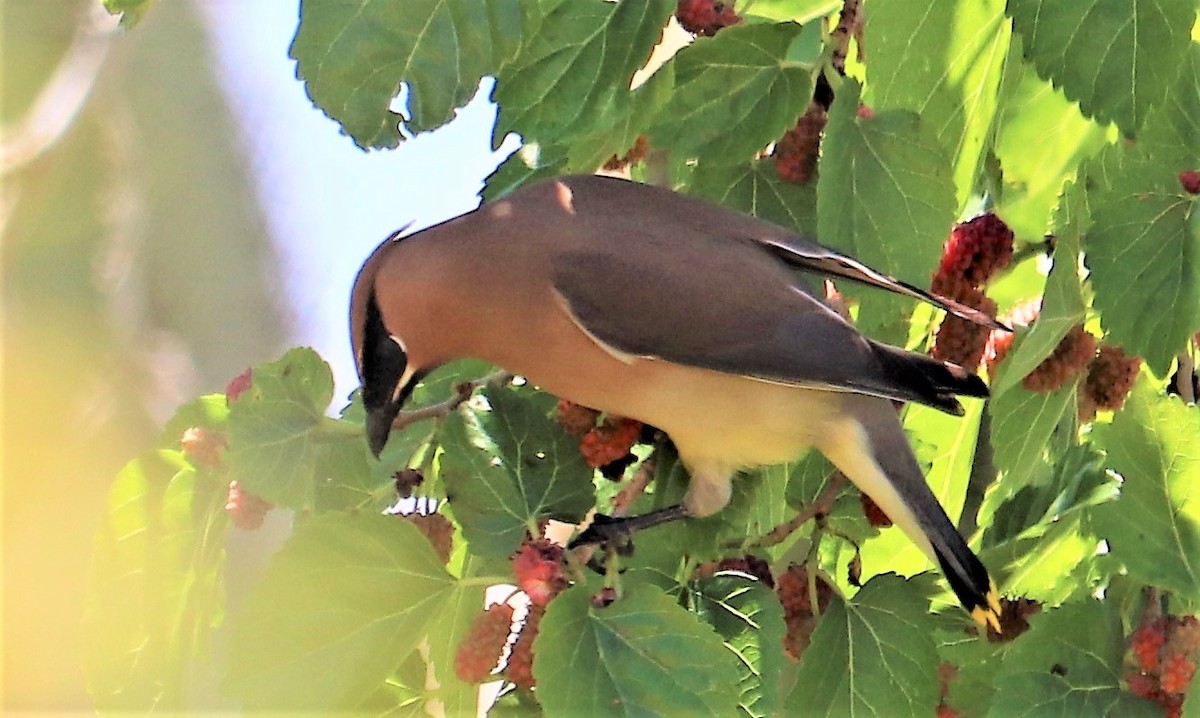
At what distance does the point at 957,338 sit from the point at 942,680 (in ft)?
0.92

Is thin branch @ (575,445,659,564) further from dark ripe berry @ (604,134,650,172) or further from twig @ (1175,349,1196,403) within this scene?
twig @ (1175,349,1196,403)

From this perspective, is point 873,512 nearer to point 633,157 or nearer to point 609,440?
point 609,440

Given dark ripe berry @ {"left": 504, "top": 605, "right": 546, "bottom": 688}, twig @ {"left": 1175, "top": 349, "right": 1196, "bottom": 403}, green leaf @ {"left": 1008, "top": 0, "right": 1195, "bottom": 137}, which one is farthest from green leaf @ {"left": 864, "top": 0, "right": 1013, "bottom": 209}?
dark ripe berry @ {"left": 504, "top": 605, "right": 546, "bottom": 688}

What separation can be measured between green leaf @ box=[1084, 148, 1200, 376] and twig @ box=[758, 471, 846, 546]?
0.90 ft

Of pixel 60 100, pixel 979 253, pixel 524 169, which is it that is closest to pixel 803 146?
pixel 979 253

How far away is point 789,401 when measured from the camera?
1.17 metres

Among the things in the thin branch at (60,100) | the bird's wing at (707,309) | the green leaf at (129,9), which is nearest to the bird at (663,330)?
the bird's wing at (707,309)

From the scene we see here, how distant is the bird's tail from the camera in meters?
0.96

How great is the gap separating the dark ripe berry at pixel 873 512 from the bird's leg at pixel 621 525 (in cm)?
16

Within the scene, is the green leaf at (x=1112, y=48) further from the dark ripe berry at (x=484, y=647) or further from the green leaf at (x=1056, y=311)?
the dark ripe berry at (x=484, y=647)

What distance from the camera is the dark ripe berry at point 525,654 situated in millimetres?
862

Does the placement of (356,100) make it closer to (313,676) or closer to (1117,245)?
(313,676)

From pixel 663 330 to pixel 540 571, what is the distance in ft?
1.14

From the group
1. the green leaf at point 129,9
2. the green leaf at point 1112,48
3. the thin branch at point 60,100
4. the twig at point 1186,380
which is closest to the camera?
the green leaf at point 1112,48
